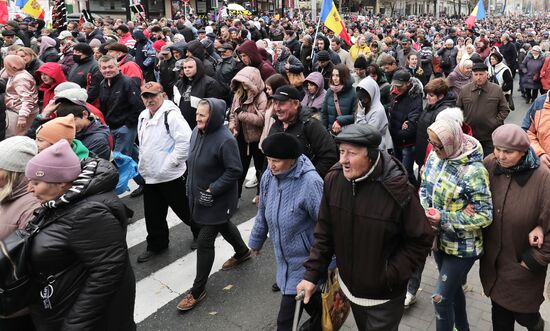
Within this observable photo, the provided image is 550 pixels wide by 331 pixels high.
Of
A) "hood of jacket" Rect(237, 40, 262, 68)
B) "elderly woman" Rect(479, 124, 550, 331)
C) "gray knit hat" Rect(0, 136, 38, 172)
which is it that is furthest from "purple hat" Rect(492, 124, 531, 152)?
"hood of jacket" Rect(237, 40, 262, 68)

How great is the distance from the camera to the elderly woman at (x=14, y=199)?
296cm

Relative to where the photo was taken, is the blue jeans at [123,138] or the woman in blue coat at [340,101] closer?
the woman in blue coat at [340,101]

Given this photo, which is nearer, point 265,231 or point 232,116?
point 265,231

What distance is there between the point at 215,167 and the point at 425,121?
2.52 metres

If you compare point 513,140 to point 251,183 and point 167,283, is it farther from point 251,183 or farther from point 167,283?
point 251,183

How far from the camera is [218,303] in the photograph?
4.53 metres

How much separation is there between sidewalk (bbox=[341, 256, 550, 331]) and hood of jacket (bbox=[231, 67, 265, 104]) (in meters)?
2.92

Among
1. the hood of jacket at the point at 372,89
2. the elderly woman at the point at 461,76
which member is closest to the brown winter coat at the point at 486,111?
the hood of jacket at the point at 372,89

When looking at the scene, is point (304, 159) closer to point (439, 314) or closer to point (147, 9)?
point (439, 314)

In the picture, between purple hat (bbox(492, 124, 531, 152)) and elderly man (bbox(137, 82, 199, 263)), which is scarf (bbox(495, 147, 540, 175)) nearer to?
purple hat (bbox(492, 124, 531, 152))

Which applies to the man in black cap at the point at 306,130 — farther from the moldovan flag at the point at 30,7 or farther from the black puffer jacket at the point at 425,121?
the moldovan flag at the point at 30,7

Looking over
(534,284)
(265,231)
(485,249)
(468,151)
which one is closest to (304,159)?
(265,231)

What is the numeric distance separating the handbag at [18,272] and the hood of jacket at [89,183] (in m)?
0.12

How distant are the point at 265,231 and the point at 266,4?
6167cm
